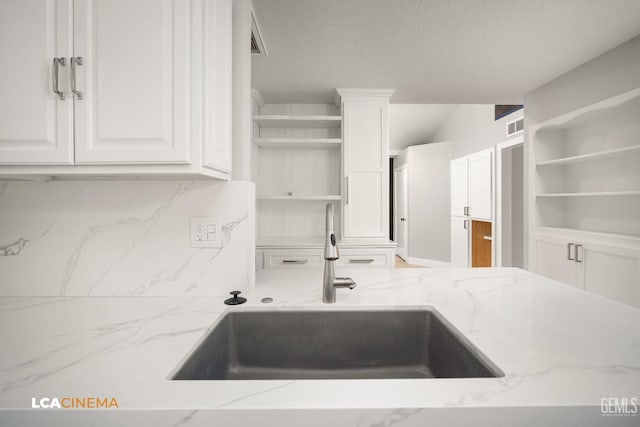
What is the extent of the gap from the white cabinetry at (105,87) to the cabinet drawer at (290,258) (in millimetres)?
1850

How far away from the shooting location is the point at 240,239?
3.70ft

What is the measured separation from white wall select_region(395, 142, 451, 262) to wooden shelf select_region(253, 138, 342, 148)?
2.84m

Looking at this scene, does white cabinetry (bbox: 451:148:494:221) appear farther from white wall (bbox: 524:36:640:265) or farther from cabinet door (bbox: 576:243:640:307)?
cabinet door (bbox: 576:243:640:307)

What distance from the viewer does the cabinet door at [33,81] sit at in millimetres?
828

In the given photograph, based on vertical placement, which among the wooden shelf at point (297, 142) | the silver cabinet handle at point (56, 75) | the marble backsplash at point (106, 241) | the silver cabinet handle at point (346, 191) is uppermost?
the wooden shelf at point (297, 142)

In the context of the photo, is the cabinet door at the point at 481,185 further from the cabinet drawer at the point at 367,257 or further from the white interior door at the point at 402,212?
the cabinet drawer at the point at 367,257

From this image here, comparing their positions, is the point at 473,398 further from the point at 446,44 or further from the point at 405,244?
the point at 405,244

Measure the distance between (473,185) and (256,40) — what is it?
372cm

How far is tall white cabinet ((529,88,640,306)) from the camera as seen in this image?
2.01 m

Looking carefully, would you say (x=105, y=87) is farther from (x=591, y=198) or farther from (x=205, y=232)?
(x=591, y=198)

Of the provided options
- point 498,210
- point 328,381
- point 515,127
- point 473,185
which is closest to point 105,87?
point 328,381

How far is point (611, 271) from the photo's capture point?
2047mm

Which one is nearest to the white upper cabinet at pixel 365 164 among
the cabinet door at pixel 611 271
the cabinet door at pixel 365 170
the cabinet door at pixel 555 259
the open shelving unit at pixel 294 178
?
the cabinet door at pixel 365 170

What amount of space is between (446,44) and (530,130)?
58.8 inches
